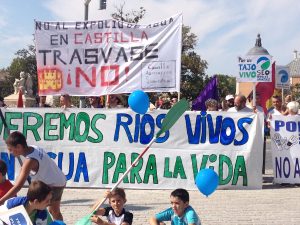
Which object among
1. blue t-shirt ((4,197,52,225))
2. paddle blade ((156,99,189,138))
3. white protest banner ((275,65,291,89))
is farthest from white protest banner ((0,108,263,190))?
white protest banner ((275,65,291,89))

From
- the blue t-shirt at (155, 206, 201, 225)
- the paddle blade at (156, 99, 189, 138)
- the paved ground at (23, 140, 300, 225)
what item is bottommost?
the paved ground at (23, 140, 300, 225)

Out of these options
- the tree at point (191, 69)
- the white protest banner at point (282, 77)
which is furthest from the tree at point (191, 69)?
the white protest banner at point (282, 77)

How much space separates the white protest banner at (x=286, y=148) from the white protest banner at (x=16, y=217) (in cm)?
709

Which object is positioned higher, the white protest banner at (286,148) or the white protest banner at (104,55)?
the white protest banner at (104,55)

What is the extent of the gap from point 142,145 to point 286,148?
264 cm

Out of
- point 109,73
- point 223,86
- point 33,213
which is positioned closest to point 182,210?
point 33,213

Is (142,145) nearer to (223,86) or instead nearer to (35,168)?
(35,168)

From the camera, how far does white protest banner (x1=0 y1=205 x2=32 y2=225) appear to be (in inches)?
150

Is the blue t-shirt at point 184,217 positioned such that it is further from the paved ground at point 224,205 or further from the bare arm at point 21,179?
the paved ground at point 224,205

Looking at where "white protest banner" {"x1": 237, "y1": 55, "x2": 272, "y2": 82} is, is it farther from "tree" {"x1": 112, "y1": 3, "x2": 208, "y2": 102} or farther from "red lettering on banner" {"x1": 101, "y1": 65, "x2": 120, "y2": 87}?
"tree" {"x1": 112, "y1": 3, "x2": 208, "y2": 102}

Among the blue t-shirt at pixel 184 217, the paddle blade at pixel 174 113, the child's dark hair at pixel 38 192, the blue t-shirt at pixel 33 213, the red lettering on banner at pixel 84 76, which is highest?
the red lettering on banner at pixel 84 76

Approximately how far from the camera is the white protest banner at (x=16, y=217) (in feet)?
12.5

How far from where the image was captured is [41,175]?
5.61 meters

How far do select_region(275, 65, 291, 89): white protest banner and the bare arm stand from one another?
51.0ft
